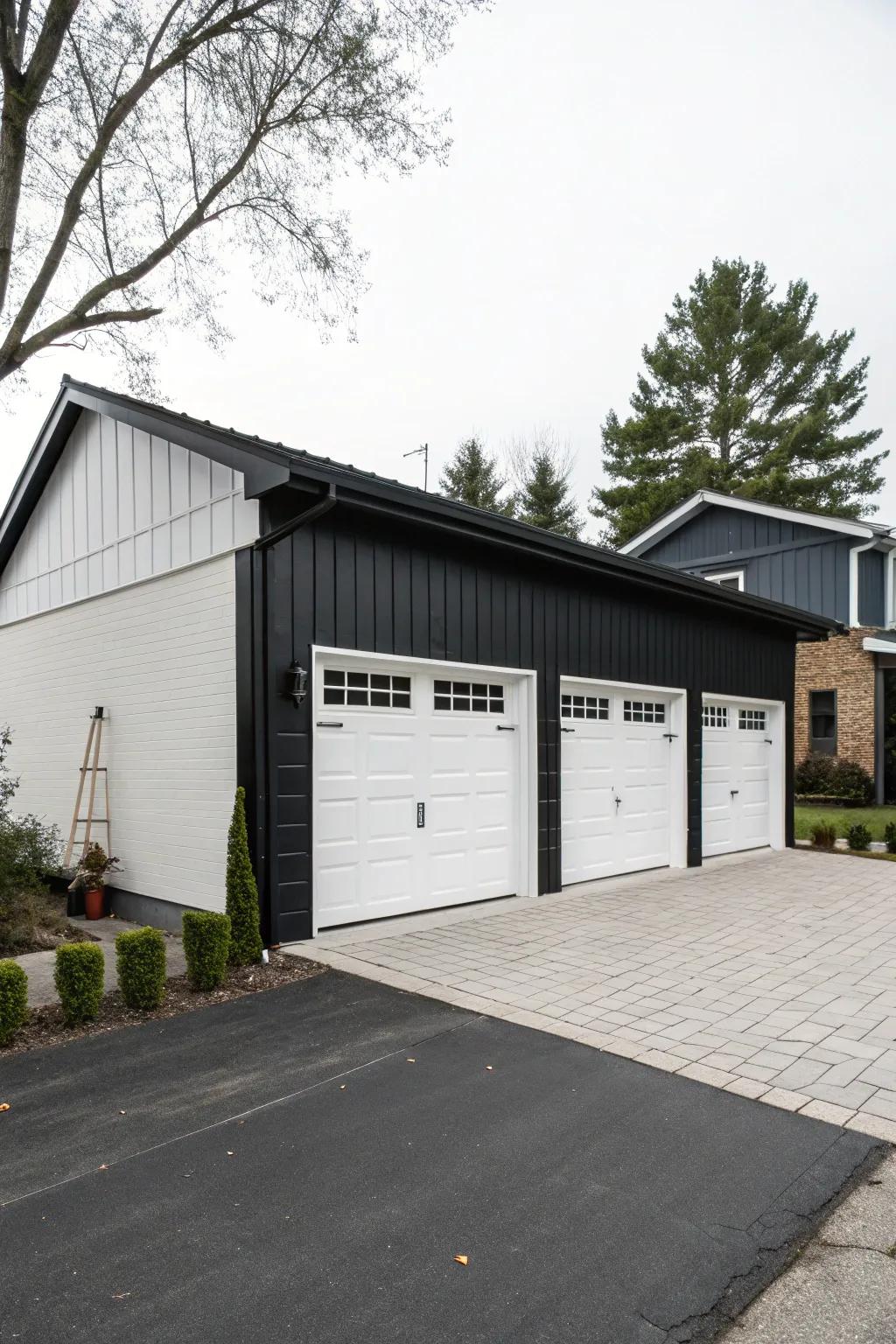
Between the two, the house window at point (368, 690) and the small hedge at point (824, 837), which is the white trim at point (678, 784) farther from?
the house window at point (368, 690)

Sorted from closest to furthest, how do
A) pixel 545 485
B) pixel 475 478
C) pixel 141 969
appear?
pixel 141 969
pixel 545 485
pixel 475 478

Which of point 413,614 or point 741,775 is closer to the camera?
point 413,614

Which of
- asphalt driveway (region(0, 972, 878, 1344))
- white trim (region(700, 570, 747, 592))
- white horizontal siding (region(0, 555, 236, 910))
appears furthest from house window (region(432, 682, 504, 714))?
white trim (region(700, 570, 747, 592))

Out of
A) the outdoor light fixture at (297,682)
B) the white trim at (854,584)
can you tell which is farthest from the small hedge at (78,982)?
the white trim at (854,584)

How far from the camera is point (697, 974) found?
5555mm

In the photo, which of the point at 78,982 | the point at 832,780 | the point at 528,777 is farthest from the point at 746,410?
the point at 78,982

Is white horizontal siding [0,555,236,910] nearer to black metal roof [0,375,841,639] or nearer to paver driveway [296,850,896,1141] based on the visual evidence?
black metal roof [0,375,841,639]

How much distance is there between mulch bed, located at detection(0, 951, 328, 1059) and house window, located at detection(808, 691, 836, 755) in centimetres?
1432

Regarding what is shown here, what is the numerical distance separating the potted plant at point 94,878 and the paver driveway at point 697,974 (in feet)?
8.64

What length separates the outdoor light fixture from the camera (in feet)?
20.1

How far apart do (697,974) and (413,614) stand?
3.45 m

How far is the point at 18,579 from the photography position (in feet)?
33.8

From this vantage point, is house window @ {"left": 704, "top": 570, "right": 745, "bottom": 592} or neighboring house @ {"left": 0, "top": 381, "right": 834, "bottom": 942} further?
house window @ {"left": 704, "top": 570, "right": 745, "bottom": 592}

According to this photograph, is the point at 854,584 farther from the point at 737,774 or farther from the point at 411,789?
the point at 411,789
